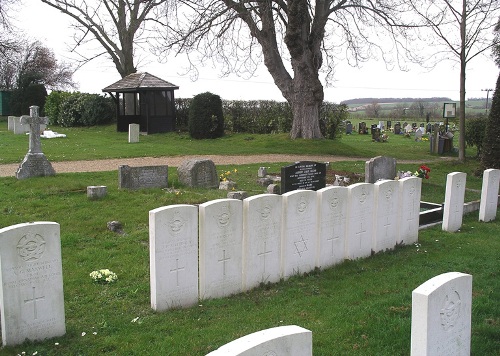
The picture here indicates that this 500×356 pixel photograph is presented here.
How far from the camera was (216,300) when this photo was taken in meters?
5.87

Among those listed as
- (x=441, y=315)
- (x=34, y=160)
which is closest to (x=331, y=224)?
(x=441, y=315)

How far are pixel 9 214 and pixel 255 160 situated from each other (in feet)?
30.8

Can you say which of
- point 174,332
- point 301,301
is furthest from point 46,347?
point 301,301

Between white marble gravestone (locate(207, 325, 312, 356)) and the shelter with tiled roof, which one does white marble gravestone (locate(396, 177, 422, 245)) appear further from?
the shelter with tiled roof

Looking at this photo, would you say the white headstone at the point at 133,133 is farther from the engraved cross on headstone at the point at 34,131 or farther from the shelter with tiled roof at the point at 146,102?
the engraved cross on headstone at the point at 34,131

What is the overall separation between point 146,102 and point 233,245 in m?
22.8

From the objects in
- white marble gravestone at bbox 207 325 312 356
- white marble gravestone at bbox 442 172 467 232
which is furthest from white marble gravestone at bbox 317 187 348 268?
white marble gravestone at bbox 207 325 312 356

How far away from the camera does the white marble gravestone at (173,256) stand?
537 cm


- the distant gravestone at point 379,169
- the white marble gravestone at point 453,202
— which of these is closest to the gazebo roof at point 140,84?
the distant gravestone at point 379,169

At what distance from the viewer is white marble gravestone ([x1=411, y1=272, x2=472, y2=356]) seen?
337cm

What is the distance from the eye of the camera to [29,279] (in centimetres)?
471

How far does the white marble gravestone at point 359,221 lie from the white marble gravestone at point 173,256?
255 cm

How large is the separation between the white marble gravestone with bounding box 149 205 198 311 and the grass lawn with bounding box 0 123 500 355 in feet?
0.50

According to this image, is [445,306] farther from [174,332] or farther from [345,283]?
[345,283]
